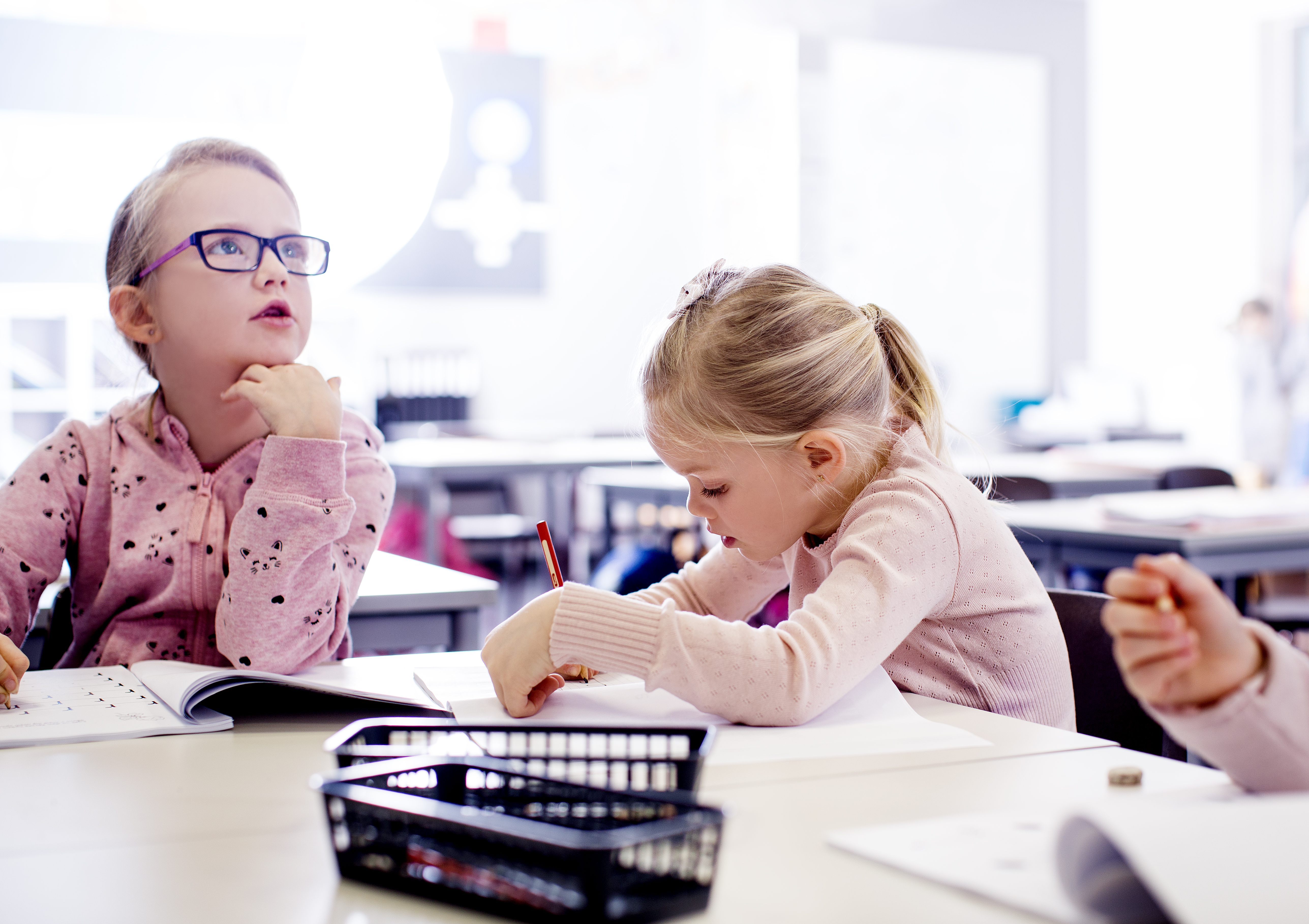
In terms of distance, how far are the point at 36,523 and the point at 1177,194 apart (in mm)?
7997

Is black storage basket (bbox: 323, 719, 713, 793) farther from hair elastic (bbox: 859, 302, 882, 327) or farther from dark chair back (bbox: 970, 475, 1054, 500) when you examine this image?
dark chair back (bbox: 970, 475, 1054, 500)

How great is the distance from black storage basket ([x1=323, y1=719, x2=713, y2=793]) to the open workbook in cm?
21

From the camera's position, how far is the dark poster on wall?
6.45 metres

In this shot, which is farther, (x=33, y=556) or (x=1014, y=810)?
(x=33, y=556)

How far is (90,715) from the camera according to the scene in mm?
931

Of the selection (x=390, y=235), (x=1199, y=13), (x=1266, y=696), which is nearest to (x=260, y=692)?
(x=1266, y=696)

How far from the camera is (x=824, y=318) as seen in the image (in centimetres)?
110

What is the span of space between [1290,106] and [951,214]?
256 cm

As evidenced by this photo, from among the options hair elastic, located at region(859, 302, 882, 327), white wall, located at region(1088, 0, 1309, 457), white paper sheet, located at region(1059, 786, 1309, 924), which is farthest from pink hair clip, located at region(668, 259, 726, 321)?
white wall, located at region(1088, 0, 1309, 457)

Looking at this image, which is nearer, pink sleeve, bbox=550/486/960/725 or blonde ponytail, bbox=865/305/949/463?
pink sleeve, bbox=550/486/960/725

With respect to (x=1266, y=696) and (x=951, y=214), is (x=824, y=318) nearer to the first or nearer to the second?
(x=1266, y=696)

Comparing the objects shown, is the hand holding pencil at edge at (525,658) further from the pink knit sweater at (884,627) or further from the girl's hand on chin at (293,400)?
the girl's hand on chin at (293,400)

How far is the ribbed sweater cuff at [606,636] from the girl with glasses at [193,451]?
295 mm

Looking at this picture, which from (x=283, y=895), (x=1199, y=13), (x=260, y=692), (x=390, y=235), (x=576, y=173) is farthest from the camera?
(x=1199, y=13)
